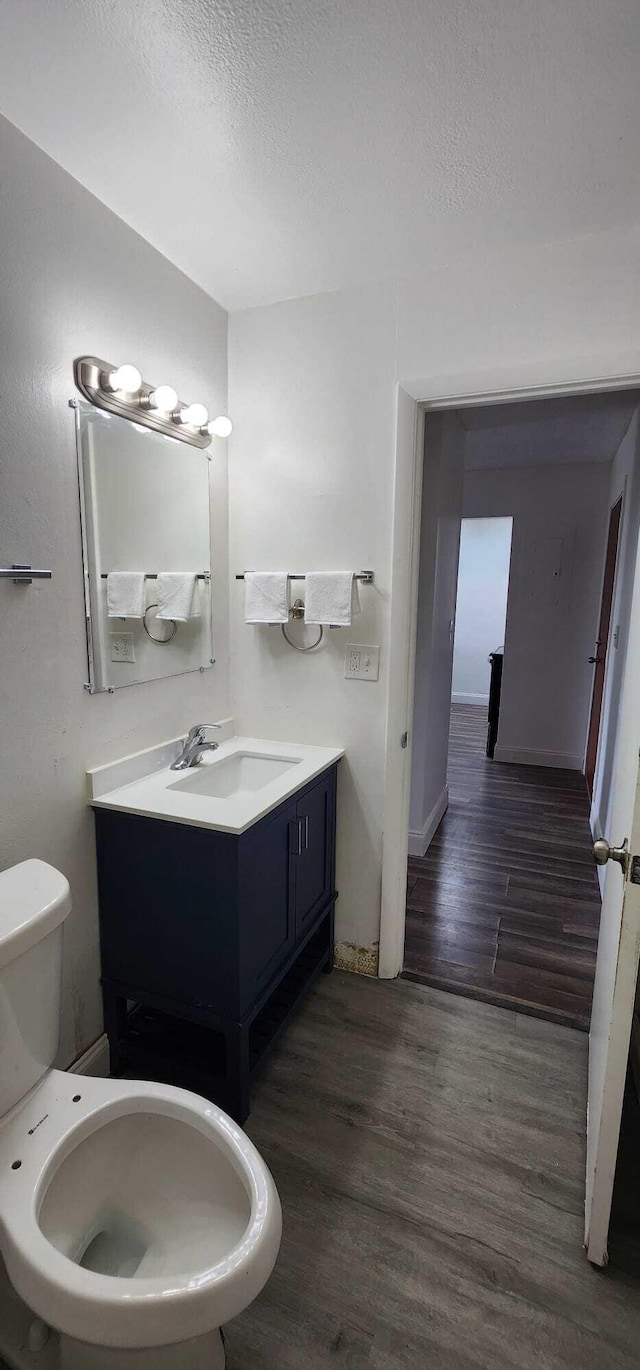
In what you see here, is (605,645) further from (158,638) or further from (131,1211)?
(131,1211)

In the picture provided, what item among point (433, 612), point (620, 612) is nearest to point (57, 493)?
point (433, 612)

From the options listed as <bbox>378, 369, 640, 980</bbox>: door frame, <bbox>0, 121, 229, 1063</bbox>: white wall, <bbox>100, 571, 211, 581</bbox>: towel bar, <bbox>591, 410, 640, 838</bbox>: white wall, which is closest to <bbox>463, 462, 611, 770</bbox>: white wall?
<bbox>591, 410, 640, 838</bbox>: white wall

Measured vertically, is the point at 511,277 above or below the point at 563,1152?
above

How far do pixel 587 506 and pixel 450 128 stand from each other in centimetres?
375

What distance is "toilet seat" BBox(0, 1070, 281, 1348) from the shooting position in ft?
2.70

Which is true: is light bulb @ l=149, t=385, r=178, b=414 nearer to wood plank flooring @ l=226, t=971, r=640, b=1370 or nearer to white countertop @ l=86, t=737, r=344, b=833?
white countertop @ l=86, t=737, r=344, b=833

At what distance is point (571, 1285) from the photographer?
1223 millimetres

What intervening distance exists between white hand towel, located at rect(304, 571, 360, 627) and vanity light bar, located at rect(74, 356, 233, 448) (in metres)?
0.57

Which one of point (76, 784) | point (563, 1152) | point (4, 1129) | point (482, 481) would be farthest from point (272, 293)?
point (482, 481)

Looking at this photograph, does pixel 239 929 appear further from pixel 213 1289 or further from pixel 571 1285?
pixel 571 1285

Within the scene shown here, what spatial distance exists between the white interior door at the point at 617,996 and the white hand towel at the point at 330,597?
82 cm

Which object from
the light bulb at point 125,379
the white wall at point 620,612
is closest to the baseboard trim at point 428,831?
the white wall at point 620,612

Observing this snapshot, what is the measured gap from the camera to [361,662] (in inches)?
79.7

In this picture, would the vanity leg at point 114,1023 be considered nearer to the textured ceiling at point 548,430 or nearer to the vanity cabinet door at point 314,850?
the vanity cabinet door at point 314,850
